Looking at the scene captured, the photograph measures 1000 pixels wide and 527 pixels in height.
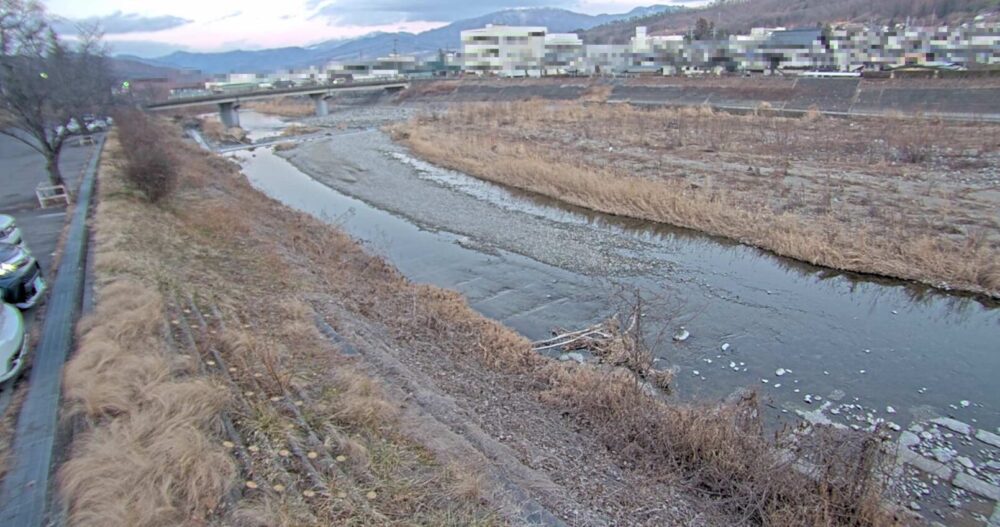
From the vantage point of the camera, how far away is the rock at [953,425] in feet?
23.6

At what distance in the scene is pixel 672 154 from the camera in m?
26.1

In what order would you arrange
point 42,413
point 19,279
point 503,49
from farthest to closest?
point 503,49 → point 19,279 → point 42,413

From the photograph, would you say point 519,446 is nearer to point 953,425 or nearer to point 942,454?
point 942,454

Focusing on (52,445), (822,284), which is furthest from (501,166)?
(52,445)

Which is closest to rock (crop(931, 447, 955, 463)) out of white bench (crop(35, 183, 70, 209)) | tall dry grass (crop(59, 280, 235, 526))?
tall dry grass (crop(59, 280, 235, 526))

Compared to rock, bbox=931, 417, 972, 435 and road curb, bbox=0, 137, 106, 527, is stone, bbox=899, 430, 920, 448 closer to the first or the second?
rock, bbox=931, 417, 972, 435

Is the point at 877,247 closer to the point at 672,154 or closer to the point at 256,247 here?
the point at 672,154

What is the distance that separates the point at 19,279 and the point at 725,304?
12854 millimetres

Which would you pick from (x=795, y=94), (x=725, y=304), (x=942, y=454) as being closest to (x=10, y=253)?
(x=725, y=304)

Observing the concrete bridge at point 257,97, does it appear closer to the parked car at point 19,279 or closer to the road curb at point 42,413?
the parked car at point 19,279

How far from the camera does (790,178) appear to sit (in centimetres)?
2058

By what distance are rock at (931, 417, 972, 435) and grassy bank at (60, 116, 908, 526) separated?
2.62m

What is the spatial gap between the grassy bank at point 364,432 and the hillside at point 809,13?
10130cm

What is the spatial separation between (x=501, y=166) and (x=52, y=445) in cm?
2090
